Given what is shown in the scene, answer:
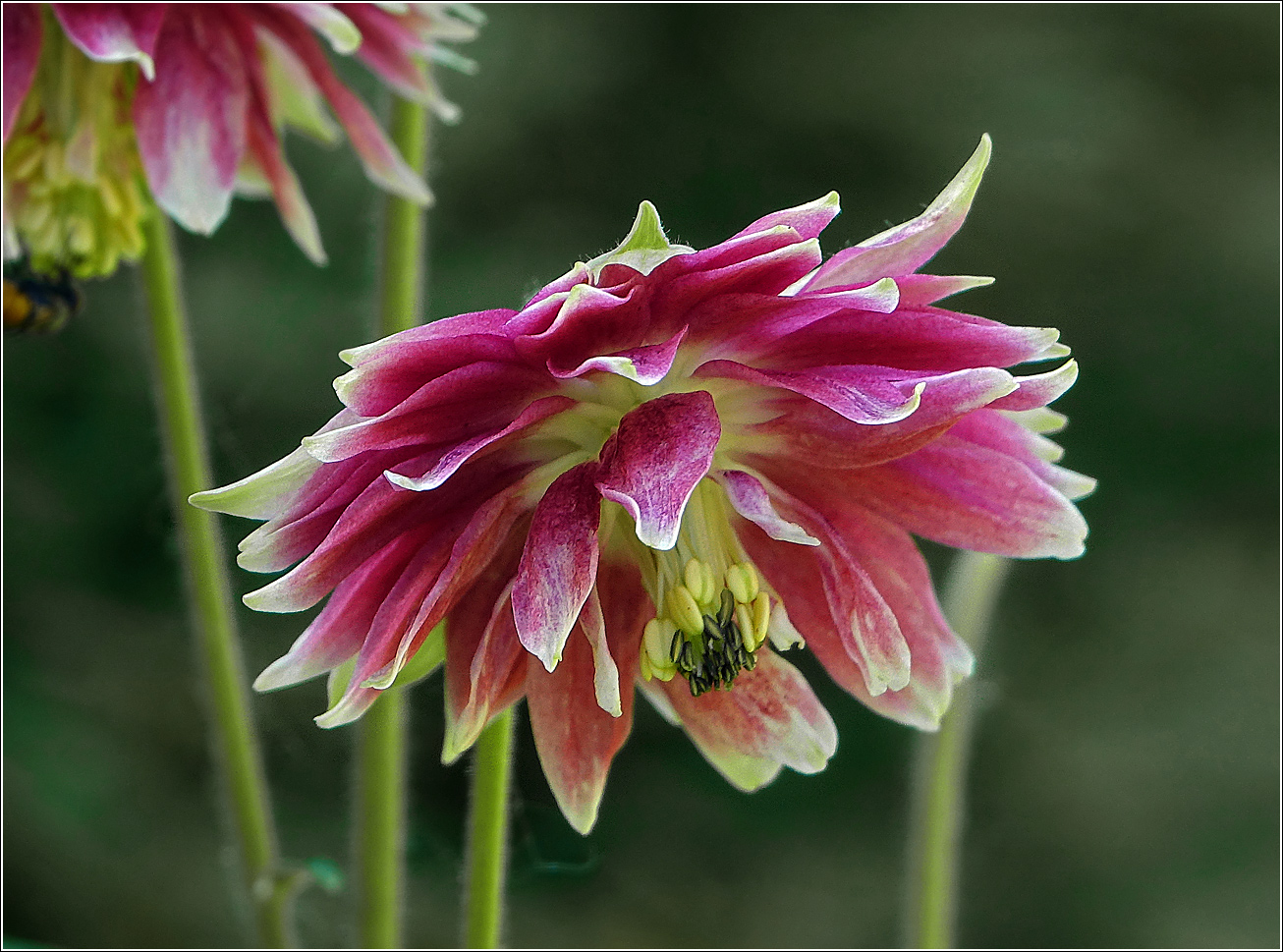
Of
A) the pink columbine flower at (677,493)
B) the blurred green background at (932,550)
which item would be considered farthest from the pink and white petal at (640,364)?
the blurred green background at (932,550)

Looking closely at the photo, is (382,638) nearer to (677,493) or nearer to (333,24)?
(677,493)

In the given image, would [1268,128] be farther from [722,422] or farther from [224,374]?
[722,422]

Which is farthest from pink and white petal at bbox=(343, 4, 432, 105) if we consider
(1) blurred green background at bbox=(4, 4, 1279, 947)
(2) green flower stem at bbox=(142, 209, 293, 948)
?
(1) blurred green background at bbox=(4, 4, 1279, 947)

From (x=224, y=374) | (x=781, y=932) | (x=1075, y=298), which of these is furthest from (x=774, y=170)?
(x=781, y=932)

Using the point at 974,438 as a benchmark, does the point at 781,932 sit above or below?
below

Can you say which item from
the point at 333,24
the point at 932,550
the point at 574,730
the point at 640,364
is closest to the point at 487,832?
the point at 574,730

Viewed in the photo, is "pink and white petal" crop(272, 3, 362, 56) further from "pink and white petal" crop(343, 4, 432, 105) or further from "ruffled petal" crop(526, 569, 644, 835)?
"ruffled petal" crop(526, 569, 644, 835)

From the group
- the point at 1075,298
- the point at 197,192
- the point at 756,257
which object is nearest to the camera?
the point at 756,257
